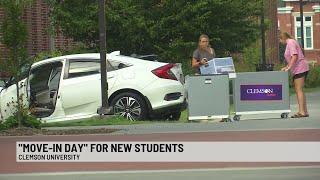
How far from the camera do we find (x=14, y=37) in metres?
11.8

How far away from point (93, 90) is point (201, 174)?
611cm

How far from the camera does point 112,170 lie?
797 centimetres

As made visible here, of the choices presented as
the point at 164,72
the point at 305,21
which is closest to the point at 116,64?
the point at 164,72

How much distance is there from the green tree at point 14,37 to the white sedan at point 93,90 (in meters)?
1.06

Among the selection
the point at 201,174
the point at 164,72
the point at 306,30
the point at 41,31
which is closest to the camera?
the point at 201,174

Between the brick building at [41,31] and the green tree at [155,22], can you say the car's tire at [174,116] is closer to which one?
the green tree at [155,22]

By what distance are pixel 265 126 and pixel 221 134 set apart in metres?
1.21

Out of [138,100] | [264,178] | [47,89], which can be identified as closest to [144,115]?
[138,100]

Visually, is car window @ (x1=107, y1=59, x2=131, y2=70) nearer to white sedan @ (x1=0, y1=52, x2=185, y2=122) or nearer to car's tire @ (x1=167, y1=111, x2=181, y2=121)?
white sedan @ (x1=0, y1=52, x2=185, y2=122)

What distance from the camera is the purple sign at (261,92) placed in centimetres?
1229

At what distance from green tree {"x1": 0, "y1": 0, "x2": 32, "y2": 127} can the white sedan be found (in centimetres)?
106

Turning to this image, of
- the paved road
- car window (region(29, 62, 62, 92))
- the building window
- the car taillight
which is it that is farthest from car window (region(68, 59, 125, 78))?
the building window

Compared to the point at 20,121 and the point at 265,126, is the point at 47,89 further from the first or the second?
the point at 265,126

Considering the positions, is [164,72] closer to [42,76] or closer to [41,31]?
[42,76]
